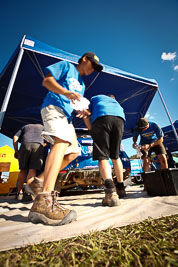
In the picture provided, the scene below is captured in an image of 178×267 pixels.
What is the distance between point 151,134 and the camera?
3.47 meters

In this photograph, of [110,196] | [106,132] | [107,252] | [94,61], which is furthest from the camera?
[106,132]

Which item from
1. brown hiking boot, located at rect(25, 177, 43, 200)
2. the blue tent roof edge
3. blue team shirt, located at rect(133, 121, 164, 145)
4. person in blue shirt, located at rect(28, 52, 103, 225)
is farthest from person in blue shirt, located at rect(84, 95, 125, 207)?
the blue tent roof edge

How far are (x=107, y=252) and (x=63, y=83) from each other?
150cm

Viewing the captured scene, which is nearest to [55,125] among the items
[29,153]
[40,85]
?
[29,153]

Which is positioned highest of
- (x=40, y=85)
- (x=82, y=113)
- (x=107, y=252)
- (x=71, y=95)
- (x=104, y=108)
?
(x=40, y=85)

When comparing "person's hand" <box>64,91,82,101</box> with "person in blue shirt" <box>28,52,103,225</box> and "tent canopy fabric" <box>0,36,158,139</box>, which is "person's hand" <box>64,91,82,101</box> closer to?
"person in blue shirt" <box>28,52,103,225</box>

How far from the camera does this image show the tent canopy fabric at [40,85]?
3661 mm

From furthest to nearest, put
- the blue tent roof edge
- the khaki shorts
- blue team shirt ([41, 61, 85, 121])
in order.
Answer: the blue tent roof edge < blue team shirt ([41, 61, 85, 121]) < the khaki shorts

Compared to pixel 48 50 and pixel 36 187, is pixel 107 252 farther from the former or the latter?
pixel 48 50

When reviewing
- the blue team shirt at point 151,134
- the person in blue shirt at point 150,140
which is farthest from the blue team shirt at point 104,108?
the blue team shirt at point 151,134

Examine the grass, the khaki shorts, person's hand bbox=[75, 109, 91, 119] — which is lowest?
the grass

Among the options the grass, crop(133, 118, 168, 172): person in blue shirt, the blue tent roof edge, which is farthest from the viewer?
crop(133, 118, 168, 172): person in blue shirt

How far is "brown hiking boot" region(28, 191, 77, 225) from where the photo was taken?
1.00 metres

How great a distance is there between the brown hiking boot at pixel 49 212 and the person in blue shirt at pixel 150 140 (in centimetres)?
283
